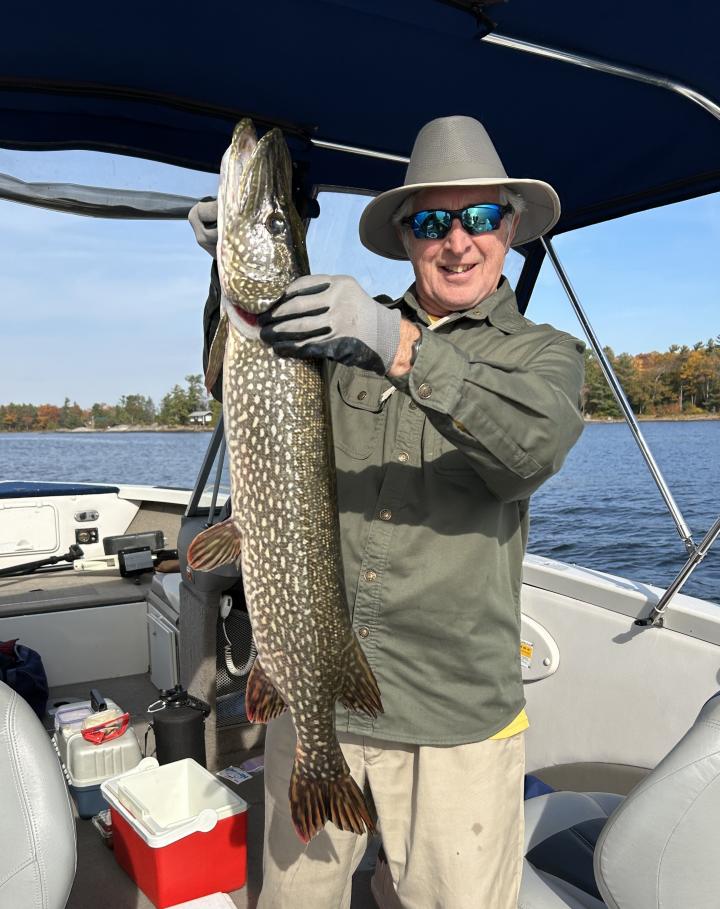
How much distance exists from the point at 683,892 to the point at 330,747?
0.86 meters

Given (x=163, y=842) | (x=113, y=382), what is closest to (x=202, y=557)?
(x=163, y=842)

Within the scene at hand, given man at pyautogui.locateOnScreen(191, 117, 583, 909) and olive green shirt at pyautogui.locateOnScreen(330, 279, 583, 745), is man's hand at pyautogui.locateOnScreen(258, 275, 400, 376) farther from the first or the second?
olive green shirt at pyautogui.locateOnScreen(330, 279, 583, 745)

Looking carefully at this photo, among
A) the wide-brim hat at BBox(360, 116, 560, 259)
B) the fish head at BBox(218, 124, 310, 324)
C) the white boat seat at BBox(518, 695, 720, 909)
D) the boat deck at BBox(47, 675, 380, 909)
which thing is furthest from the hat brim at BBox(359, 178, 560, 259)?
the boat deck at BBox(47, 675, 380, 909)

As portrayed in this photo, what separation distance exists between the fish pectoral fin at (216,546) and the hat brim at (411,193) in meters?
1.02

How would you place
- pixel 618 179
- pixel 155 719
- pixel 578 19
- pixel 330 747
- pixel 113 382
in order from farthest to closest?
pixel 113 382 → pixel 155 719 → pixel 618 179 → pixel 578 19 → pixel 330 747

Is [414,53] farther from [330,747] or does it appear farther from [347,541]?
[330,747]

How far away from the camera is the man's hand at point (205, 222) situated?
71.7 inches

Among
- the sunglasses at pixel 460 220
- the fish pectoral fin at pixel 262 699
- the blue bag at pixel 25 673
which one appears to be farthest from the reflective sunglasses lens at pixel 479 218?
the blue bag at pixel 25 673

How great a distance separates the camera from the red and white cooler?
295cm

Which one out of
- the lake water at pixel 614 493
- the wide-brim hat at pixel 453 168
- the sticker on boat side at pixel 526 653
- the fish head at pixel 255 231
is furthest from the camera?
the lake water at pixel 614 493

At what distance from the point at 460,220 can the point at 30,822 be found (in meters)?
1.78

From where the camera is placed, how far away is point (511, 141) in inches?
124

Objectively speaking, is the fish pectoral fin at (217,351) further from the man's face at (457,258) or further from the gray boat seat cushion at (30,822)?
the gray boat seat cushion at (30,822)

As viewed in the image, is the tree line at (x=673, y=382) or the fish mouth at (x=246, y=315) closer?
the fish mouth at (x=246, y=315)
